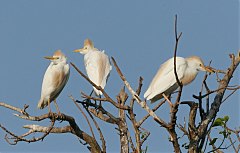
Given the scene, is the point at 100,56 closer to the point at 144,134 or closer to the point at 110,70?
the point at 110,70

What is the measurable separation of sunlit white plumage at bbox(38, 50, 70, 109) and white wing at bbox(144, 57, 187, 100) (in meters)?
1.42

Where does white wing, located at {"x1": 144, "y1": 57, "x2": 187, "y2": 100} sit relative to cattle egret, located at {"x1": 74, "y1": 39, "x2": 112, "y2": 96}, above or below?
below

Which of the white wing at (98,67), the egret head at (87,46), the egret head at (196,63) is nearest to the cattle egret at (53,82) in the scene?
the white wing at (98,67)

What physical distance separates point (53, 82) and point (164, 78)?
166 cm

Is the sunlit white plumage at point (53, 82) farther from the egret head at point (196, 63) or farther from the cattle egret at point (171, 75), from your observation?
the egret head at point (196, 63)

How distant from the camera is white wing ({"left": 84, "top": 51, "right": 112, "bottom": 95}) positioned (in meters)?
6.65

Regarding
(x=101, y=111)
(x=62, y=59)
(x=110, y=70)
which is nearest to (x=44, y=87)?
(x=62, y=59)

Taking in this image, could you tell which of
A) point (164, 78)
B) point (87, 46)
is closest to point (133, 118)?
point (164, 78)

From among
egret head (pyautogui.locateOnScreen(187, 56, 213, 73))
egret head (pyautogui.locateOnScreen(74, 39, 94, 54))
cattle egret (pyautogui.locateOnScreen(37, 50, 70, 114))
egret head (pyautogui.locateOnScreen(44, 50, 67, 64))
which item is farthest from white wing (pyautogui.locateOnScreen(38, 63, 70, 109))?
egret head (pyautogui.locateOnScreen(187, 56, 213, 73))

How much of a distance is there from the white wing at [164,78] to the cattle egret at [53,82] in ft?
4.67

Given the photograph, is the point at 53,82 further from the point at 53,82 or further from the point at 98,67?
the point at 98,67

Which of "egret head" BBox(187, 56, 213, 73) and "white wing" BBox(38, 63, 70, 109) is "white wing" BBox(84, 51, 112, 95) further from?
"egret head" BBox(187, 56, 213, 73)

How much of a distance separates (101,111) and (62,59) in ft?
5.08

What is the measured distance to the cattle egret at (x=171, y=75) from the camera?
17.7ft
